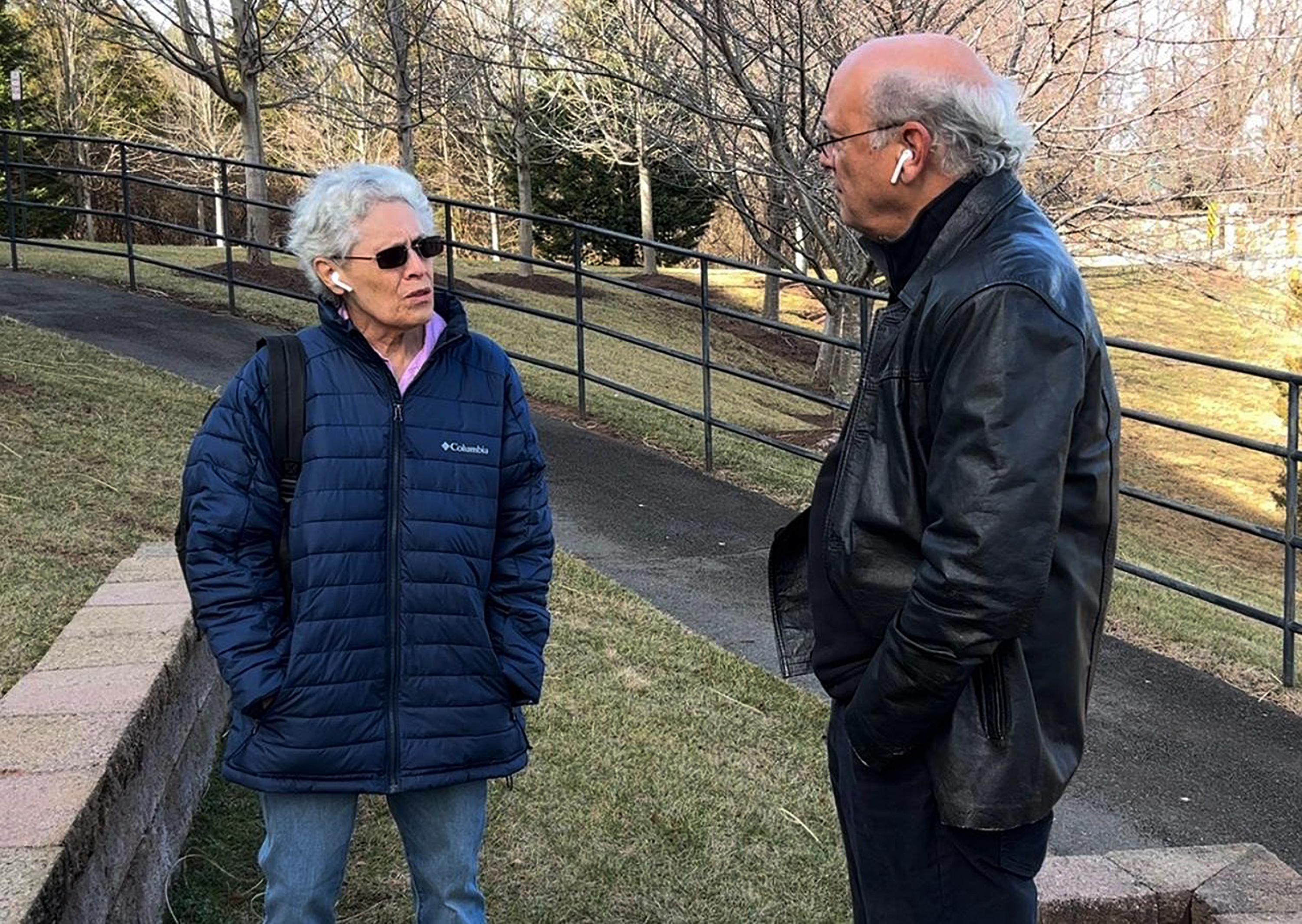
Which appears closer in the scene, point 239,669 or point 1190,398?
point 239,669

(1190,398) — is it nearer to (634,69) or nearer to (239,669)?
(634,69)

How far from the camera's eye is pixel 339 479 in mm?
2465

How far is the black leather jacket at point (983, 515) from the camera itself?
1.83 metres

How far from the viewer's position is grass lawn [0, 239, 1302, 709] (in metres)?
7.70

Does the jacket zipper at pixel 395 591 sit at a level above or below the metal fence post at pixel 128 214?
below

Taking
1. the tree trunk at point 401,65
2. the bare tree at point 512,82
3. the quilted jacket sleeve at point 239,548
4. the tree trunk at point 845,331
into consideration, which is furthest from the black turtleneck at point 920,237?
the tree trunk at point 401,65

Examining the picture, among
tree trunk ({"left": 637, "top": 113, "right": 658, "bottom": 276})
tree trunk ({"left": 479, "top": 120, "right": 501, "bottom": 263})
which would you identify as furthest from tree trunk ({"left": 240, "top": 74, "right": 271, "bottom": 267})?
tree trunk ({"left": 479, "top": 120, "right": 501, "bottom": 263})

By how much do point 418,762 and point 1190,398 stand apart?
23079mm

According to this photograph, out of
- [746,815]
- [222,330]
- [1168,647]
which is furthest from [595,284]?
[746,815]

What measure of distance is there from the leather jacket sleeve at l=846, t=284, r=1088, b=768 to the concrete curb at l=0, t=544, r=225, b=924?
4.98 ft

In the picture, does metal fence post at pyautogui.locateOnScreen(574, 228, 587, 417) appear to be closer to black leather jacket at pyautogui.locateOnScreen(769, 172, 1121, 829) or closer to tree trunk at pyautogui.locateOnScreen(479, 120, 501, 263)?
black leather jacket at pyautogui.locateOnScreen(769, 172, 1121, 829)

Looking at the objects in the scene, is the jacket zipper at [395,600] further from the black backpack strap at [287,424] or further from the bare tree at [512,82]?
the bare tree at [512,82]

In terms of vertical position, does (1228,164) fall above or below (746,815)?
above

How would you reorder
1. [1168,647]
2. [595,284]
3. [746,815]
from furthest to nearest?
[595,284] < [1168,647] < [746,815]
